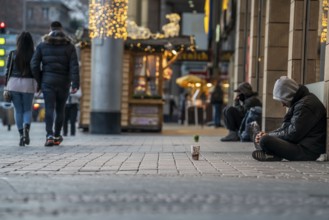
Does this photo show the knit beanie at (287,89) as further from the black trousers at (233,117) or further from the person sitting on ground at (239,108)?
the black trousers at (233,117)

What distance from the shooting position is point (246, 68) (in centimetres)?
1978

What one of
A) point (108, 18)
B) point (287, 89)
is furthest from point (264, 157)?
point (108, 18)

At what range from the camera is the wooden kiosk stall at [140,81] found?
21281 mm

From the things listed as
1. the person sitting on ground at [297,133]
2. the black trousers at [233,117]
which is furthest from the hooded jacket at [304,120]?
the black trousers at [233,117]

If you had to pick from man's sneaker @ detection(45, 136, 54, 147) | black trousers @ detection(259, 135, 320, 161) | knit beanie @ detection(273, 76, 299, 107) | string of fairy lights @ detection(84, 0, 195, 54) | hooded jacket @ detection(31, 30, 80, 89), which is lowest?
man's sneaker @ detection(45, 136, 54, 147)

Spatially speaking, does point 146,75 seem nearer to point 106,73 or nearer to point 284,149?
point 106,73

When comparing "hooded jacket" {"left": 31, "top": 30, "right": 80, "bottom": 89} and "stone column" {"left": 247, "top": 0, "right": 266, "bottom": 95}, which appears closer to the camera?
"hooded jacket" {"left": 31, "top": 30, "right": 80, "bottom": 89}

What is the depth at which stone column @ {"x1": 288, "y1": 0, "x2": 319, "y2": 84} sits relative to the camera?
458 inches

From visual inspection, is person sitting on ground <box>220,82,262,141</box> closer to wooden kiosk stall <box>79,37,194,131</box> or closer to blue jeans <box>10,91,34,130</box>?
blue jeans <box>10,91,34,130</box>

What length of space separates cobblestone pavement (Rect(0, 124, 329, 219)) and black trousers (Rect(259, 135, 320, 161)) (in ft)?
0.76

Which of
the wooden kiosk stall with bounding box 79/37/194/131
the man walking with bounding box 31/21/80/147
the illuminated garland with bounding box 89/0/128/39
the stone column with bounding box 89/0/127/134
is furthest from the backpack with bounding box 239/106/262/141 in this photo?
the wooden kiosk stall with bounding box 79/37/194/131

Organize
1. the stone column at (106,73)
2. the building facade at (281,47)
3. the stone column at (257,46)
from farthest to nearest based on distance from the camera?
the stone column at (106,73)
the stone column at (257,46)
the building facade at (281,47)

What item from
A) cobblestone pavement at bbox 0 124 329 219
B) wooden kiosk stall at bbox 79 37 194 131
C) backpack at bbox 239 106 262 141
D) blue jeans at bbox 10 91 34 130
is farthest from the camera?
wooden kiosk stall at bbox 79 37 194 131

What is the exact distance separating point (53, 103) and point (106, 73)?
6228 millimetres
